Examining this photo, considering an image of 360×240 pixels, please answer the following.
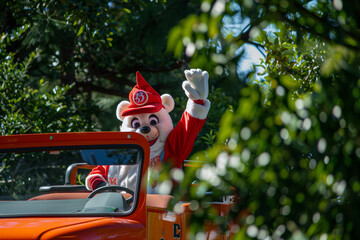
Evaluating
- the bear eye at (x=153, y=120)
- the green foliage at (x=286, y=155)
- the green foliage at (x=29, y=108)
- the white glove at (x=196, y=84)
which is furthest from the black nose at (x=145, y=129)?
the green foliage at (x=286, y=155)

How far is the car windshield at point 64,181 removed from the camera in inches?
116

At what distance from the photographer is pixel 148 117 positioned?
4.59 meters

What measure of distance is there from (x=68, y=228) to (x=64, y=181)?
0.70 m

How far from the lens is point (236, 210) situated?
1.34 meters

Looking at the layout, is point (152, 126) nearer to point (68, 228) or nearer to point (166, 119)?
point (166, 119)

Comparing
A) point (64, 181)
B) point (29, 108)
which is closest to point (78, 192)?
point (64, 181)

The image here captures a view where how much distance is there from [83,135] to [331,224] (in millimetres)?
1921

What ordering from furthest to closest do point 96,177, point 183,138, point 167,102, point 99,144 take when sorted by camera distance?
point 167,102 → point 183,138 → point 96,177 → point 99,144

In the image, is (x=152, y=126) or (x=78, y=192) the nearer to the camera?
(x=78, y=192)

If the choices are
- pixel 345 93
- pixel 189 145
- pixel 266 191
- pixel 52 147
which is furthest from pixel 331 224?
pixel 189 145

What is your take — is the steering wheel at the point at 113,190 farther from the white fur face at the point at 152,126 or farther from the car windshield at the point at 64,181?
the white fur face at the point at 152,126

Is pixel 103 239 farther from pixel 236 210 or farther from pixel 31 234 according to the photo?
pixel 236 210

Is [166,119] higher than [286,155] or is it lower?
lower

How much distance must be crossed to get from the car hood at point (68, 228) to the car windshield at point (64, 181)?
10 cm
